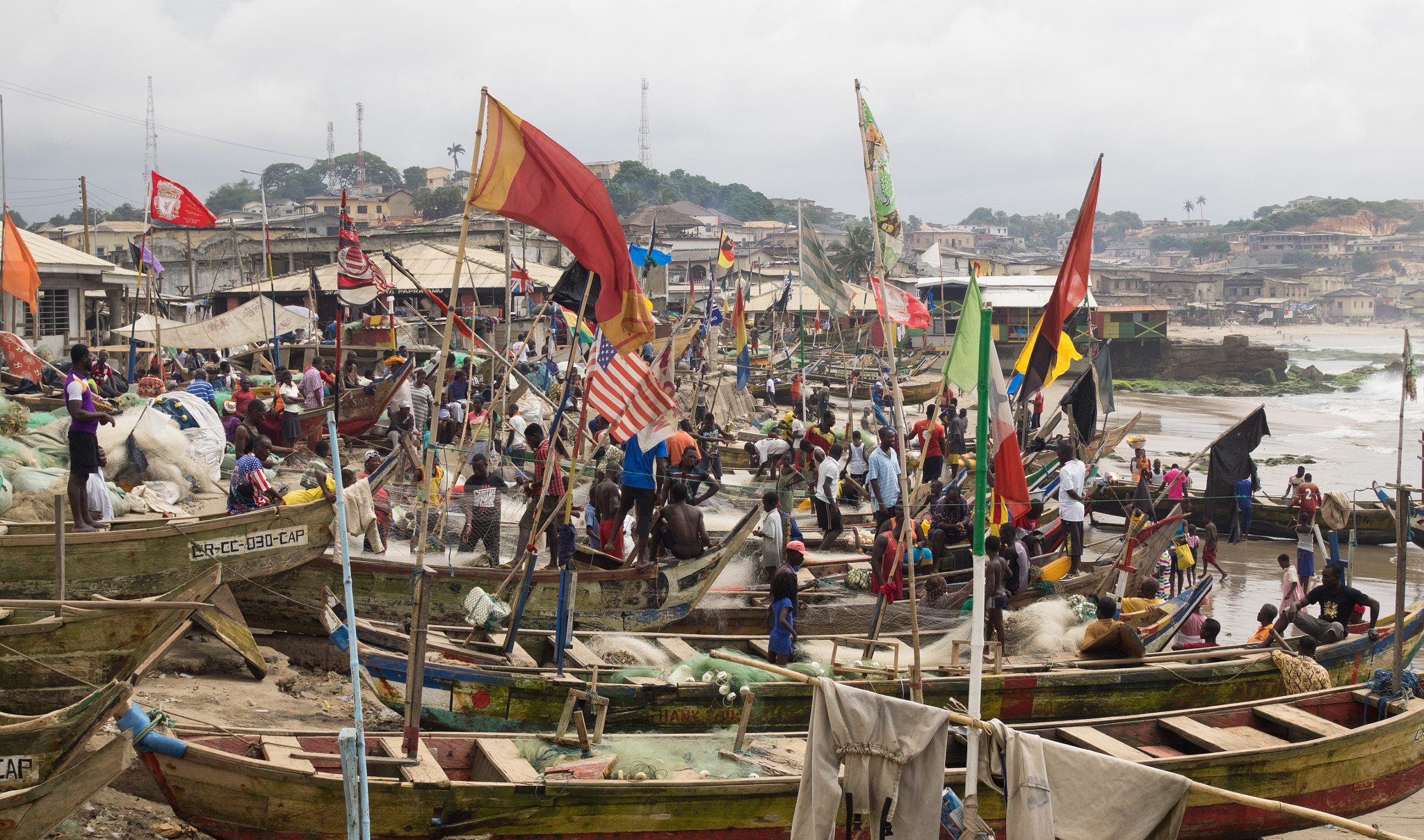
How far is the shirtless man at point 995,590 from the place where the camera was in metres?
9.62

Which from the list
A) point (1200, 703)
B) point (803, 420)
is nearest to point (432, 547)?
point (1200, 703)

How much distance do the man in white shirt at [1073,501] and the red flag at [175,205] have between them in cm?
1527

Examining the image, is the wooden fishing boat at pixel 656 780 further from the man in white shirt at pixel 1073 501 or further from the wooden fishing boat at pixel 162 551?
the man in white shirt at pixel 1073 501

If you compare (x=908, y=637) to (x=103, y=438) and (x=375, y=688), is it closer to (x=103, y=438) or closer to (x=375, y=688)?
(x=375, y=688)

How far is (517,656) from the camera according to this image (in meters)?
8.81

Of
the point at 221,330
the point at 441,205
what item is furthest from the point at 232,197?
the point at 221,330

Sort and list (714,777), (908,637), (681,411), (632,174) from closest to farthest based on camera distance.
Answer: (714,777)
(908,637)
(681,411)
(632,174)

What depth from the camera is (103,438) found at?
14438 mm

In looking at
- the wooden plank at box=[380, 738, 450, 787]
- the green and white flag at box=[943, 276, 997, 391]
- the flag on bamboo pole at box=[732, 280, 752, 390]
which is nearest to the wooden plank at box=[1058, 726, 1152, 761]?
the green and white flag at box=[943, 276, 997, 391]

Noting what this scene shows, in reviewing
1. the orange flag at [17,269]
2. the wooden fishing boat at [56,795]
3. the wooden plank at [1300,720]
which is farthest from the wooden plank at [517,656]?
the orange flag at [17,269]

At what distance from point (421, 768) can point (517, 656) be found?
91.7 inches

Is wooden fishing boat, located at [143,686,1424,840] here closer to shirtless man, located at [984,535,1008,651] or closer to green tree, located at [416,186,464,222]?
shirtless man, located at [984,535,1008,651]

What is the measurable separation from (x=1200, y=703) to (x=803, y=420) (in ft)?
52.2

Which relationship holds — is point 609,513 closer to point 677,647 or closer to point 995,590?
point 677,647
